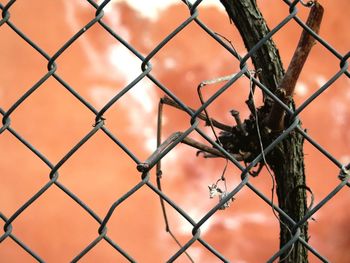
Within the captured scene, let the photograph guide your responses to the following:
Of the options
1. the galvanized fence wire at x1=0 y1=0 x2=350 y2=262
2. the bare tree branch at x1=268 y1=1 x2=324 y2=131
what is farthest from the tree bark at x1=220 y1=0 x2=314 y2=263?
the galvanized fence wire at x1=0 y1=0 x2=350 y2=262

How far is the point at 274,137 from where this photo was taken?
1.56m

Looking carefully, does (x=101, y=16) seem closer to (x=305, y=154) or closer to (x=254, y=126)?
(x=254, y=126)

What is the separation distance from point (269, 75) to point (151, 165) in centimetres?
61

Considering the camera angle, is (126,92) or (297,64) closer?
(126,92)

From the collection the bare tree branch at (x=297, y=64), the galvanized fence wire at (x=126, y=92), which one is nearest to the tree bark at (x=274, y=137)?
the bare tree branch at (x=297, y=64)

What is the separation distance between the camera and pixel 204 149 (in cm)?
159

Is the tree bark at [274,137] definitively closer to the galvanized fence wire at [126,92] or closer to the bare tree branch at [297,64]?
the bare tree branch at [297,64]

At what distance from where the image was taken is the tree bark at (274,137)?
1.62 metres

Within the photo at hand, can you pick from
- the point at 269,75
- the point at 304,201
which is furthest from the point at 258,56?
the point at 304,201

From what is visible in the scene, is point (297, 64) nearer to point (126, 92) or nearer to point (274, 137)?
point (274, 137)

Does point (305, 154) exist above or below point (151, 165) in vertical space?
above

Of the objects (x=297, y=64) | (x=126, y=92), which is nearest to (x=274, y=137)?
(x=297, y=64)

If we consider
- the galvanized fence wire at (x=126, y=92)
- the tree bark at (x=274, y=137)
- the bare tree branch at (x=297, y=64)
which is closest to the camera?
the galvanized fence wire at (x=126, y=92)

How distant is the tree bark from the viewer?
5.31 ft
